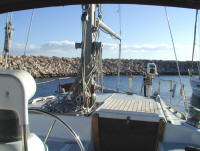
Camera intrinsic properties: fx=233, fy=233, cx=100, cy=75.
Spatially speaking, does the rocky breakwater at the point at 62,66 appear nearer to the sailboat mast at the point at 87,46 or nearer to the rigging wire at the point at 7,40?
the sailboat mast at the point at 87,46

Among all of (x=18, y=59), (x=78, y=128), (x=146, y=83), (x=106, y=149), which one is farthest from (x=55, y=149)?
(x=18, y=59)

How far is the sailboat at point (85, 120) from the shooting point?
4.97 feet

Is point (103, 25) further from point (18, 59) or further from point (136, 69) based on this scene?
point (136, 69)

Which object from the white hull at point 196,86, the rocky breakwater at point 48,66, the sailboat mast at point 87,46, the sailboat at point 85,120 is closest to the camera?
the sailboat at point 85,120

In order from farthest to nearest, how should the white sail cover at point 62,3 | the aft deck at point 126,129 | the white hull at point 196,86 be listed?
the white hull at point 196,86 → the aft deck at point 126,129 → the white sail cover at point 62,3

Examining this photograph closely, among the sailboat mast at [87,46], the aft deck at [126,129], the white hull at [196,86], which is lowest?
the white hull at [196,86]

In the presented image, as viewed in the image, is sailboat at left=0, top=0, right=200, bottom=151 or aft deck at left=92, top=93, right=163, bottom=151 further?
aft deck at left=92, top=93, right=163, bottom=151

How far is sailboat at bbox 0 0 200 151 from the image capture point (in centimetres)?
151

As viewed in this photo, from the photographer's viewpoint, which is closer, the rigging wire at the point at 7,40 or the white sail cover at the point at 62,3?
the white sail cover at the point at 62,3

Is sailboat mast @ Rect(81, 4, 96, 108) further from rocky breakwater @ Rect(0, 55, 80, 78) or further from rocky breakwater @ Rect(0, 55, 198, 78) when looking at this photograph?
rocky breakwater @ Rect(0, 55, 80, 78)

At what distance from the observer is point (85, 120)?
13.3 feet

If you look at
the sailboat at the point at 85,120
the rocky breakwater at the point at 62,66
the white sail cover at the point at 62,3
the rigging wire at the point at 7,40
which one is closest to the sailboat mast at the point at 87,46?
the sailboat at the point at 85,120

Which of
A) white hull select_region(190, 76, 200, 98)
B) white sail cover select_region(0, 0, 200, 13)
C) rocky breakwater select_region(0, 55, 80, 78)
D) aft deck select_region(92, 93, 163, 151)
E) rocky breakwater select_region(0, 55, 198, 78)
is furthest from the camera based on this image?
rocky breakwater select_region(0, 55, 80, 78)

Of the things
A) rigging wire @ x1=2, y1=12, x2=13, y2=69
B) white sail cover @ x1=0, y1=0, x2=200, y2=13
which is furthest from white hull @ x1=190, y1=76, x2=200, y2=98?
white sail cover @ x1=0, y1=0, x2=200, y2=13
